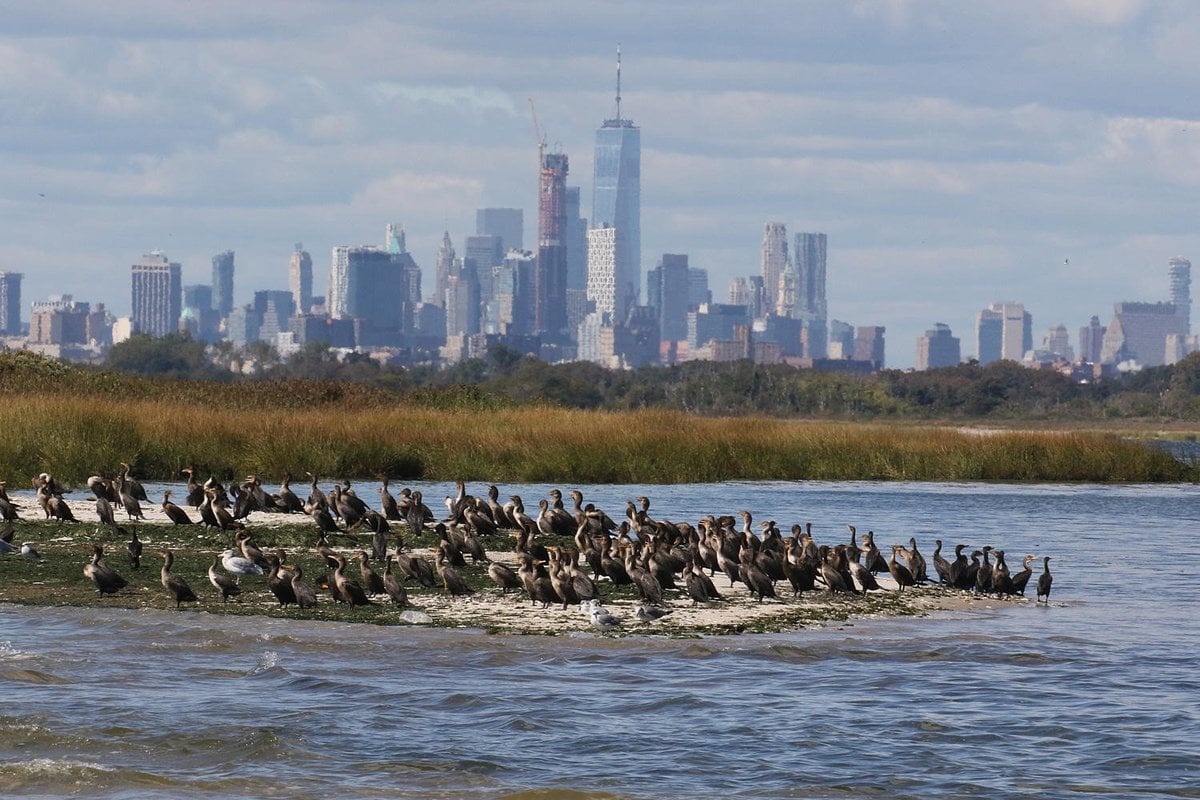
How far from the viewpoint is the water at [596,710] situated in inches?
451

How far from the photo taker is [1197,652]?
628 inches

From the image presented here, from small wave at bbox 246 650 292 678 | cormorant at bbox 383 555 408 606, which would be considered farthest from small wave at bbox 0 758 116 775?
cormorant at bbox 383 555 408 606

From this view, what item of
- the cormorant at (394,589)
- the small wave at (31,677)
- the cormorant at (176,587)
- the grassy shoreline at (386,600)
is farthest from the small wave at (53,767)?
the cormorant at (394,589)

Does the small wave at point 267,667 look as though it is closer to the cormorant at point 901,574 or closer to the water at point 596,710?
the water at point 596,710

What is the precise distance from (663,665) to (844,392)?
287ft

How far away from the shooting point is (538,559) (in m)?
17.9

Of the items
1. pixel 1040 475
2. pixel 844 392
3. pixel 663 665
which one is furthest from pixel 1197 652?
pixel 844 392

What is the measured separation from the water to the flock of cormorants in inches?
30.6

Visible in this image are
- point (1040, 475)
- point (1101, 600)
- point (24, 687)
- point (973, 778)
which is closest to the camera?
point (973, 778)

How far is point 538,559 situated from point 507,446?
52.0 feet

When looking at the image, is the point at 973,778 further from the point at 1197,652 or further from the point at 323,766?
the point at 1197,652

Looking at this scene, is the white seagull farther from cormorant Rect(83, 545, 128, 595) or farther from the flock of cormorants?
cormorant Rect(83, 545, 128, 595)

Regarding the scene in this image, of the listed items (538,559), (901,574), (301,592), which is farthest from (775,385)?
(301,592)

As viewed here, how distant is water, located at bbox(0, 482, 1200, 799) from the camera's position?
11.4 meters
